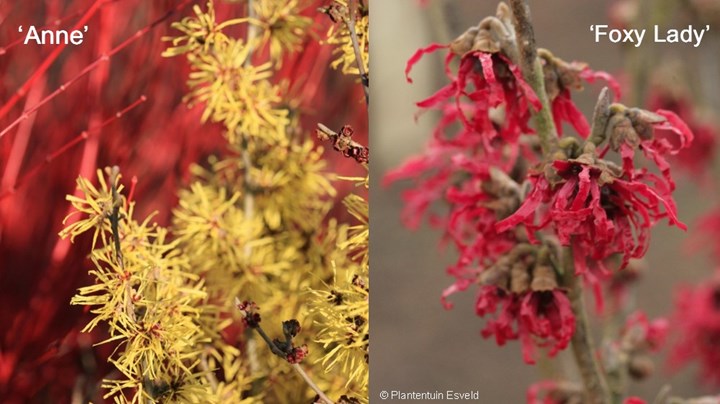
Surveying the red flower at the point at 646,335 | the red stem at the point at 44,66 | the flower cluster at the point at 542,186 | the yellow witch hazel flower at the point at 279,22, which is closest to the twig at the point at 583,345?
the flower cluster at the point at 542,186

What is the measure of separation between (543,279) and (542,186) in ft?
0.24

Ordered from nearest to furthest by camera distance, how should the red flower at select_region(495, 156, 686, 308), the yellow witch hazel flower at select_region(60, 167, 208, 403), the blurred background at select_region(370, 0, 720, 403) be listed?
1. the red flower at select_region(495, 156, 686, 308)
2. the yellow witch hazel flower at select_region(60, 167, 208, 403)
3. the blurred background at select_region(370, 0, 720, 403)

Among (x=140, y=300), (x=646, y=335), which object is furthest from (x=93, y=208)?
(x=646, y=335)

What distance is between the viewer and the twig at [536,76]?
624 mm

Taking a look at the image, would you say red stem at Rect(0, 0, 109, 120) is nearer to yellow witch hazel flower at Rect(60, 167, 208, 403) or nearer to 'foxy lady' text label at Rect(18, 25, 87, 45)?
'foxy lady' text label at Rect(18, 25, 87, 45)

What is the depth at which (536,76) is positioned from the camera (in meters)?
0.64

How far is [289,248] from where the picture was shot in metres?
0.85

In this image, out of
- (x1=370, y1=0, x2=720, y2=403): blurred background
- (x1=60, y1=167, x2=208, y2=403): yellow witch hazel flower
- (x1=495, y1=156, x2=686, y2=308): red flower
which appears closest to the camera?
(x1=495, y1=156, x2=686, y2=308): red flower

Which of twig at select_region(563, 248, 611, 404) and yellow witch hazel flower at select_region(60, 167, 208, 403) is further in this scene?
yellow witch hazel flower at select_region(60, 167, 208, 403)

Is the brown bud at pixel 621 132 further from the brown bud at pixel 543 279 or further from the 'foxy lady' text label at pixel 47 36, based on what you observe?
the 'foxy lady' text label at pixel 47 36

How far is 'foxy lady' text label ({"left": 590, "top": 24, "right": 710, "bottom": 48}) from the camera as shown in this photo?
0.83 m

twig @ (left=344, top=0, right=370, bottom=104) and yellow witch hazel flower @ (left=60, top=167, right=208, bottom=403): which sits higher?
twig @ (left=344, top=0, right=370, bottom=104)

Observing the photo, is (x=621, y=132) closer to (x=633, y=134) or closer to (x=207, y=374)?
(x=633, y=134)

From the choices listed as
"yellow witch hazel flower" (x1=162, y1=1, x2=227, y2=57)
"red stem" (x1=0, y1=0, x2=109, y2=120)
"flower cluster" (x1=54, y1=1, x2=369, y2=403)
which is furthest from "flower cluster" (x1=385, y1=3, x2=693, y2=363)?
"red stem" (x1=0, y1=0, x2=109, y2=120)
